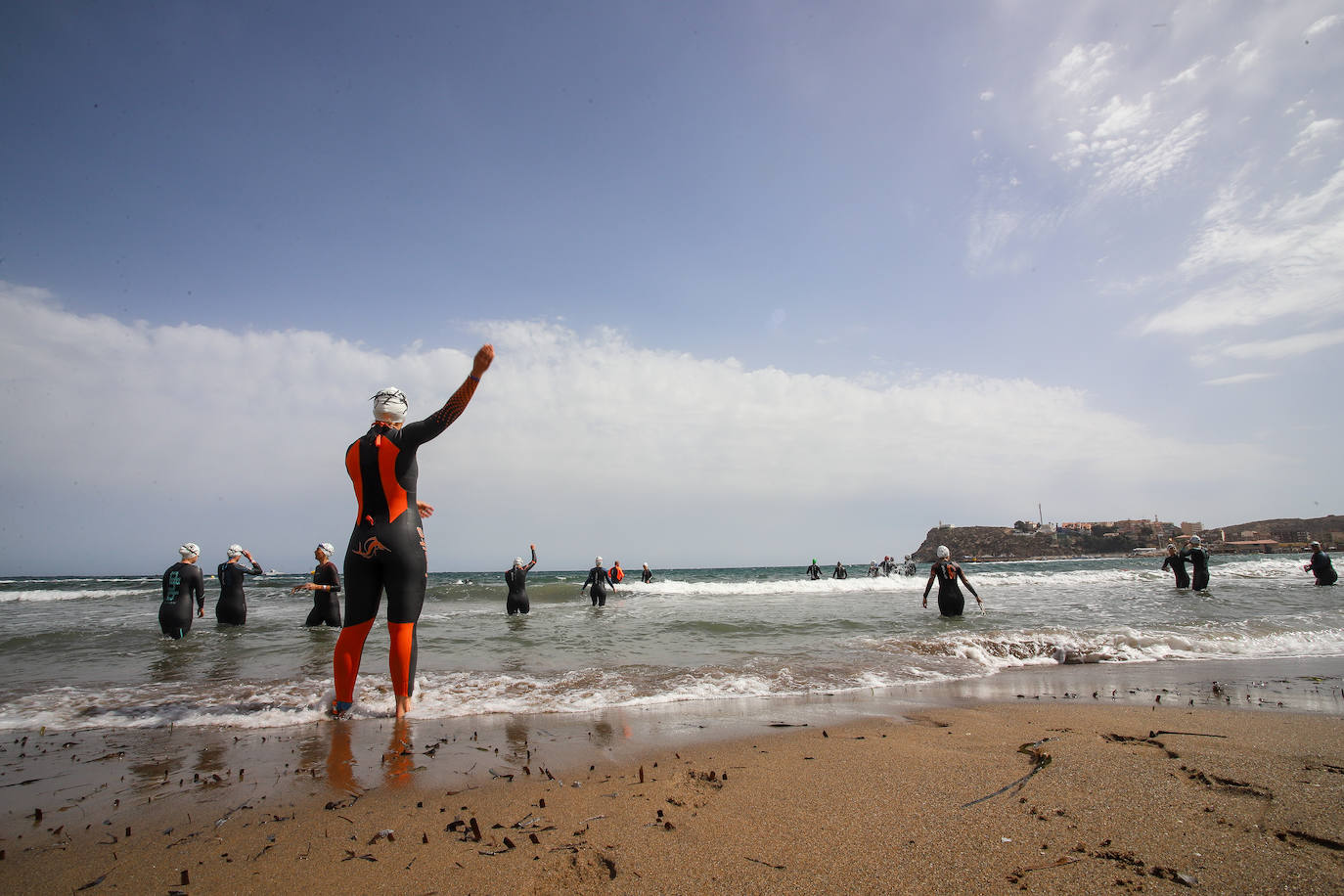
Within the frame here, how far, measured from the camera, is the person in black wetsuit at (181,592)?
916 centimetres

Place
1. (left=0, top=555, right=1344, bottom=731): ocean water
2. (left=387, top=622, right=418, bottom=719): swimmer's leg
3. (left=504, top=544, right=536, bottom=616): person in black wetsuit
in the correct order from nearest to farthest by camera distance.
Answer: (left=387, top=622, right=418, bottom=719): swimmer's leg → (left=0, top=555, right=1344, bottom=731): ocean water → (left=504, top=544, right=536, bottom=616): person in black wetsuit

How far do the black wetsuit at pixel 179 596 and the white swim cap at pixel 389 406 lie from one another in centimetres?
732

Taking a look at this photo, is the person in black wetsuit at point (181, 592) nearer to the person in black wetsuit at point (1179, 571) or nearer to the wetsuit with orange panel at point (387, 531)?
the wetsuit with orange panel at point (387, 531)

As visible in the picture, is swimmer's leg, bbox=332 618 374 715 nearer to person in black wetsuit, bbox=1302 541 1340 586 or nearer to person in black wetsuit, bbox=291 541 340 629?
person in black wetsuit, bbox=291 541 340 629

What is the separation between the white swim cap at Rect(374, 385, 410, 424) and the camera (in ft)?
14.7

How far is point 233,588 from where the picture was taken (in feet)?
35.9

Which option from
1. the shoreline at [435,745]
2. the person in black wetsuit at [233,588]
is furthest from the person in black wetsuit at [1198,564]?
the person in black wetsuit at [233,588]

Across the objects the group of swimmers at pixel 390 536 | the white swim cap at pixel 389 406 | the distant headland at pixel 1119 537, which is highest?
the white swim cap at pixel 389 406

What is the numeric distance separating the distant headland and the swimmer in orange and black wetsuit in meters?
104

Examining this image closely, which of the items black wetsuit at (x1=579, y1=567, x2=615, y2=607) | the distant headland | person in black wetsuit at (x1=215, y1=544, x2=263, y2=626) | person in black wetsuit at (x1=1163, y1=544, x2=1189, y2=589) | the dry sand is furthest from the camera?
the distant headland

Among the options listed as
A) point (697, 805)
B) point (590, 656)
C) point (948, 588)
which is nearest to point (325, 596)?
point (590, 656)

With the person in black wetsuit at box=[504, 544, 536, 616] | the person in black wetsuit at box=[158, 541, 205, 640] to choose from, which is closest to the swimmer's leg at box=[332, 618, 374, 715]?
the person in black wetsuit at box=[158, 541, 205, 640]

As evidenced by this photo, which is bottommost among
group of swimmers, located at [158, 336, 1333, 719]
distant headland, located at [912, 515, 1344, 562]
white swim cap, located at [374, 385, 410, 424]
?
distant headland, located at [912, 515, 1344, 562]

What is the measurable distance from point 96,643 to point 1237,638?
57.5ft
